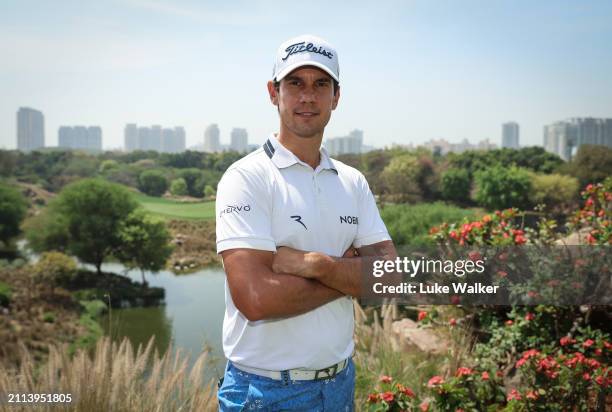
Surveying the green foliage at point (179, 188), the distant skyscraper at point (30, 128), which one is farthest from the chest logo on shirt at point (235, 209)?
the distant skyscraper at point (30, 128)

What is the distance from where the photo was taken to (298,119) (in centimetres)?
192

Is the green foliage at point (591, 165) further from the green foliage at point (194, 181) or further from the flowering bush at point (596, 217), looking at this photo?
the flowering bush at point (596, 217)

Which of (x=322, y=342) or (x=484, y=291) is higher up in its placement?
(x=322, y=342)

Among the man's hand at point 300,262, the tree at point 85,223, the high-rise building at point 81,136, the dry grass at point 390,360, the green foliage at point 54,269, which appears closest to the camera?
the man's hand at point 300,262

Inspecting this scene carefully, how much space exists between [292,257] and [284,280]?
87mm

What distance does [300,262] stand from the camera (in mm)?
1790

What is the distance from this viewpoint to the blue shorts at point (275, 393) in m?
1.67

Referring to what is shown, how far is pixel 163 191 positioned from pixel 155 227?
402 inches

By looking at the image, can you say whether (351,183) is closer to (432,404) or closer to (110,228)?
(432,404)

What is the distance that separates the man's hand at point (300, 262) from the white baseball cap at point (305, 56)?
647 mm

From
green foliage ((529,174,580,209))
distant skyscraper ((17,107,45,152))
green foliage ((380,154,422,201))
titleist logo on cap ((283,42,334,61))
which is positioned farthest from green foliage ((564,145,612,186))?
distant skyscraper ((17,107,45,152))

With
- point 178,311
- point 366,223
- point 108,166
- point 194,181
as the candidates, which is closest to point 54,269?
point 178,311

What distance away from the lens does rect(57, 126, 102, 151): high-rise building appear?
4968 inches

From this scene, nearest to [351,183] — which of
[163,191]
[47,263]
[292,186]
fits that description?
[292,186]
